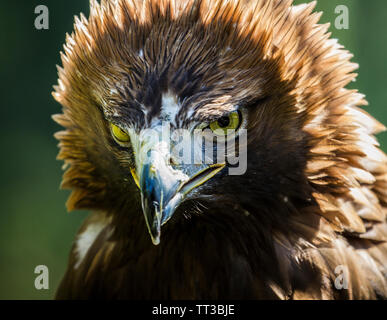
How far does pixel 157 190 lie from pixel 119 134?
0.27 meters

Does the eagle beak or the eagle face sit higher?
the eagle face

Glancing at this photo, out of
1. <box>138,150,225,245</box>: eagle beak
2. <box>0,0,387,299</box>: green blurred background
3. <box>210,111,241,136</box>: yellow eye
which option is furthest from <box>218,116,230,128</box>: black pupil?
<box>0,0,387,299</box>: green blurred background

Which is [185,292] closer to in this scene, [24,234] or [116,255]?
[116,255]

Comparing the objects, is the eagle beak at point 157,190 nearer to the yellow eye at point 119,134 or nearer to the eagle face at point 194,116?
the eagle face at point 194,116

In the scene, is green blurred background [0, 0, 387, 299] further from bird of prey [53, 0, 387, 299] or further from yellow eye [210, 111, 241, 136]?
yellow eye [210, 111, 241, 136]

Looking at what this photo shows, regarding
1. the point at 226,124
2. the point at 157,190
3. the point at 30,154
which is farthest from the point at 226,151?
the point at 30,154

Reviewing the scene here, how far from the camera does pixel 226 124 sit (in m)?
1.36

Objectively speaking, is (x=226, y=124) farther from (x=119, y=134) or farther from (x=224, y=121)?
(x=119, y=134)

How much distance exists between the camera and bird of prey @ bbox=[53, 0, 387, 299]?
133 cm

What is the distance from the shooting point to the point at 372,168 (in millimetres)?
1610

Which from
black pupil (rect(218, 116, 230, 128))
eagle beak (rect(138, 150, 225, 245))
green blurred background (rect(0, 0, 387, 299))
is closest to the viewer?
eagle beak (rect(138, 150, 225, 245))

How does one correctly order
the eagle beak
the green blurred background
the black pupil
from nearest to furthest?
the eagle beak → the black pupil → the green blurred background

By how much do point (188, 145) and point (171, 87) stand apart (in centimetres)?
15

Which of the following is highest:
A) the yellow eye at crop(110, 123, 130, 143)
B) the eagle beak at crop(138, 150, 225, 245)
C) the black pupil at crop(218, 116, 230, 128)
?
the black pupil at crop(218, 116, 230, 128)
